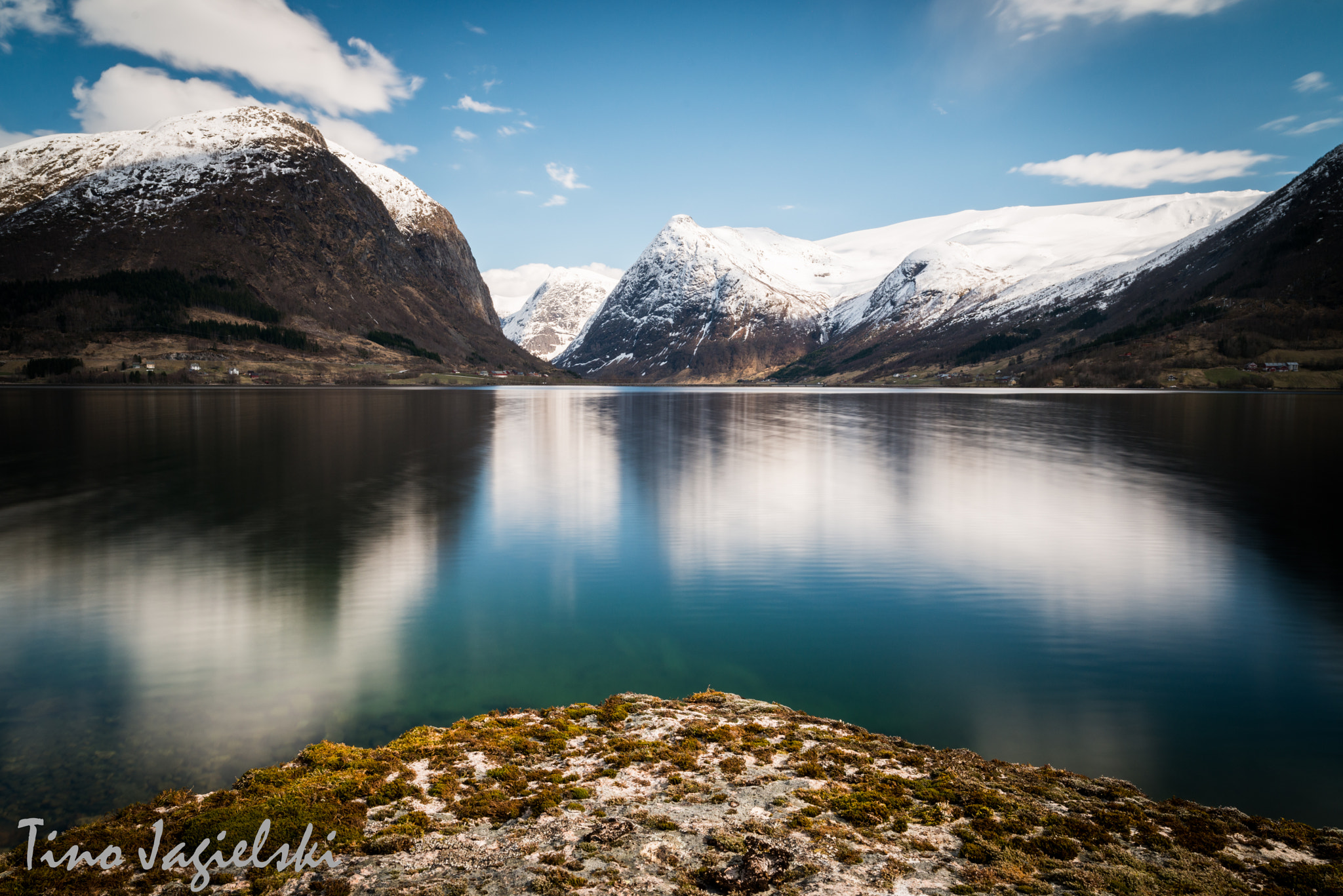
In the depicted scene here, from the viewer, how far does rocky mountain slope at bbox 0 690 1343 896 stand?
667cm

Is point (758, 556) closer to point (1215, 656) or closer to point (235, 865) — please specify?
point (1215, 656)

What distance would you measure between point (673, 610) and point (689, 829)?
1049 cm

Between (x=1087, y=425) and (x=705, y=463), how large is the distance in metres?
57.1

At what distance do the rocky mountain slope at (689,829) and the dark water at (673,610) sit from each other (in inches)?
73.7

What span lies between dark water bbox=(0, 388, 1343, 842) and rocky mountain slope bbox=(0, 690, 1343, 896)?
1.87 m

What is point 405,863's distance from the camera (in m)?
6.98

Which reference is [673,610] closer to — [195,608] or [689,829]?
[689,829]

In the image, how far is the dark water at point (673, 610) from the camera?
11.2m

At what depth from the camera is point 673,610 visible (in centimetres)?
1812
